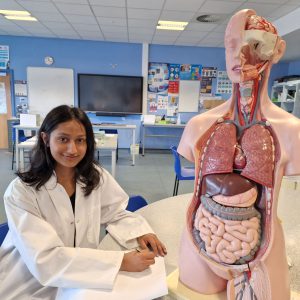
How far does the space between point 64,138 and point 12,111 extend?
5732mm

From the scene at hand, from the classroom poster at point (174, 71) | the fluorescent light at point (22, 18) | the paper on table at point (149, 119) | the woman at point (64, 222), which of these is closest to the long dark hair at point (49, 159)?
the woman at point (64, 222)

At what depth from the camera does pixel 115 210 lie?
1146mm

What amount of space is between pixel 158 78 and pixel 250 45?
564 centimetres

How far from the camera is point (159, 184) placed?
3.78 meters

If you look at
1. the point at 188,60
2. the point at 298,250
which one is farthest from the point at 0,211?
the point at 188,60

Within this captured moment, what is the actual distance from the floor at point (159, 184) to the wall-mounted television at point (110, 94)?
1.05 metres

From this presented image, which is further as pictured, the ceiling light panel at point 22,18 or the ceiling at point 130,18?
the ceiling light panel at point 22,18

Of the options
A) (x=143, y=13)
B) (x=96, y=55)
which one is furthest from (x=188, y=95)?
(x=143, y=13)

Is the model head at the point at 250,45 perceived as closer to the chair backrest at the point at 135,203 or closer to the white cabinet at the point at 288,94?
the chair backrest at the point at 135,203

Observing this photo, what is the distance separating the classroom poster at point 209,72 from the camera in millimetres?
6070

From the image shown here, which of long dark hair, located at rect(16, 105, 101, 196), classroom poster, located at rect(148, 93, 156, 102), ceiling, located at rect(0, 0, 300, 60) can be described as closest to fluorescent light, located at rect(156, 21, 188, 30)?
ceiling, located at rect(0, 0, 300, 60)

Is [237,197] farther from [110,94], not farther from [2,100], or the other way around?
[2,100]

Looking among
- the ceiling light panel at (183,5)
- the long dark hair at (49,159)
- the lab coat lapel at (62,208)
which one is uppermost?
the ceiling light panel at (183,5)

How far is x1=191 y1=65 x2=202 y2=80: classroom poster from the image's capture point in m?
6.05
